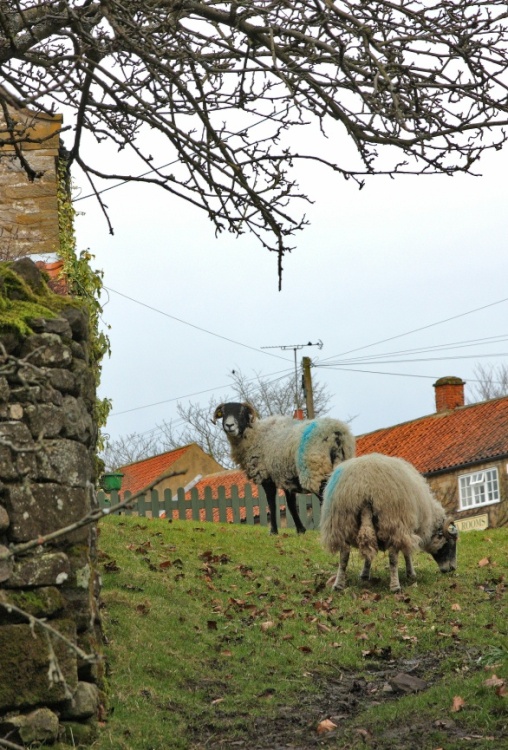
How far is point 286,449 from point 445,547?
13.1ft

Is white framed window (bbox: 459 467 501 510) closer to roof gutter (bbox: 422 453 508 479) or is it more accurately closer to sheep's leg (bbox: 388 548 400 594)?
roof gutter (bbox: 422 453 508 479)

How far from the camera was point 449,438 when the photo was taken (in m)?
31.7

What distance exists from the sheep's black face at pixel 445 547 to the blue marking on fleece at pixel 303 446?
3276 mm

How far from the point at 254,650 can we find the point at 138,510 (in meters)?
13.5

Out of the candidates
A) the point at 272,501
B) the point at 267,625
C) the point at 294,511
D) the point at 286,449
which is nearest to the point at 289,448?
the point at 286,449

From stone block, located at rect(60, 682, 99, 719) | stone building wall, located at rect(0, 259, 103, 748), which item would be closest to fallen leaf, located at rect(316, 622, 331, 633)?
stone building wall, located at rect(0, 259, 103, 748)

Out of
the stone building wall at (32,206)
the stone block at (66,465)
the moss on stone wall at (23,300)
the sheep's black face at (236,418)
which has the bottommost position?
the stone block at (66,465)

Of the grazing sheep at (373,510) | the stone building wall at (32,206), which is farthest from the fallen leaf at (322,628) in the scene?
the stone building wall at (32,206)

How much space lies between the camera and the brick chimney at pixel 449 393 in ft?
112

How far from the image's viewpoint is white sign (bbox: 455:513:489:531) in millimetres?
28266

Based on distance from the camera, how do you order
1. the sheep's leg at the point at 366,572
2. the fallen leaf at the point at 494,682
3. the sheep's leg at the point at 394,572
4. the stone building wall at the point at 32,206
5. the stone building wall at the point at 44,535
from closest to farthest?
the stone building wall at the point at 44,535 → the fallen leaf at the point at 494,682 → the sheep's leg at the point at 394,572 → the sheep's leg at the point at 366,572 → the stone building wall at the point at 32,206

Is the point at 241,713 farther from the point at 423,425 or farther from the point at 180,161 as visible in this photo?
the point at 423,425

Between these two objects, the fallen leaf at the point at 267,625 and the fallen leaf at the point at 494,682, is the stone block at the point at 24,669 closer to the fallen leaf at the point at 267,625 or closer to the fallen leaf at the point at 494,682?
the fallen leaf at the point at 494,682

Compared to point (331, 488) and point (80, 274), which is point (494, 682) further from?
point (80, 274)
